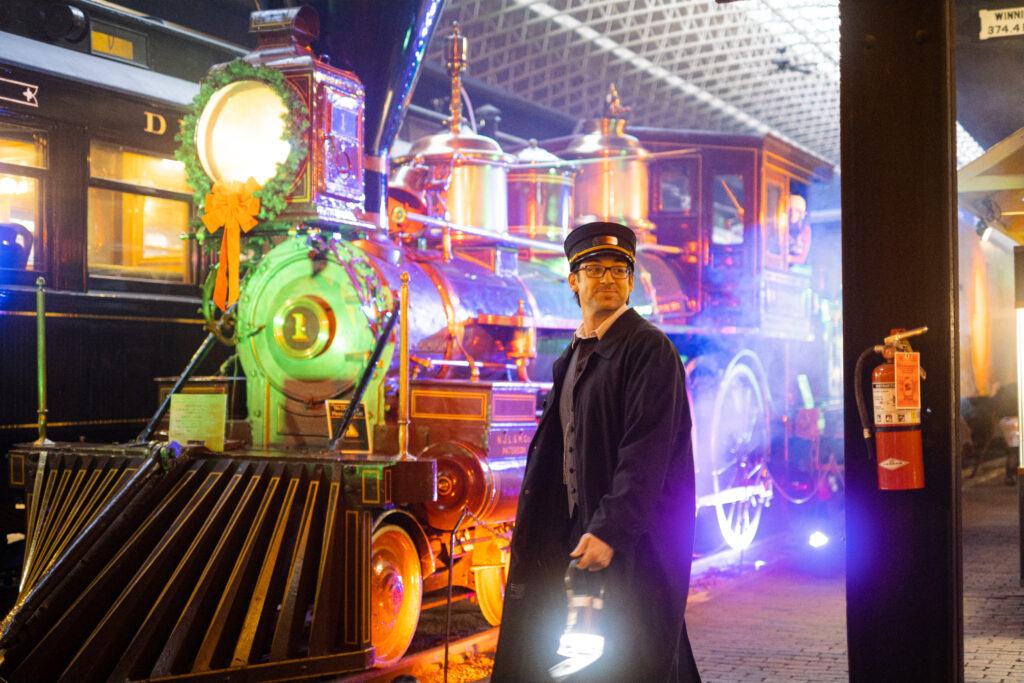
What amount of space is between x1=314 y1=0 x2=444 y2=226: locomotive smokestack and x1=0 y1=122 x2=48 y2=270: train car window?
233 cm

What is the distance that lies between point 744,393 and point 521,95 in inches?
224

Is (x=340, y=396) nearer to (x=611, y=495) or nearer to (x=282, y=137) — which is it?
(x=282, y=137)

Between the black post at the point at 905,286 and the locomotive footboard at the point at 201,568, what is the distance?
246 cm

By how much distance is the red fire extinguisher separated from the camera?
3049 mm

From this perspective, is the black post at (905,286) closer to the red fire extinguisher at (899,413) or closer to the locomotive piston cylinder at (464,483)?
the red fire extinguisher at (899,413)

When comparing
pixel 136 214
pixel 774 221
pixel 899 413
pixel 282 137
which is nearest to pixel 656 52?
pixel 774 221

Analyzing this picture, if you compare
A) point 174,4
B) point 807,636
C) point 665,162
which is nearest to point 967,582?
point 807,636

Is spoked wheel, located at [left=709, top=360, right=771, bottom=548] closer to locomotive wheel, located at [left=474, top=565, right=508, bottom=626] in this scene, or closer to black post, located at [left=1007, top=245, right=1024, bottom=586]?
black post, located at [left=1007, top=245, right=1024, bottom=586]

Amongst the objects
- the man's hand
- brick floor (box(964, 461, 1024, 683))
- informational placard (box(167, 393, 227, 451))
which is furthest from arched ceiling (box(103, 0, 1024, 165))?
the man's hand

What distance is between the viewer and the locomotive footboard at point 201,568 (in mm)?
4406

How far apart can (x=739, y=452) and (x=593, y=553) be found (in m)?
6.64

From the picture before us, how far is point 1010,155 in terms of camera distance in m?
5.89

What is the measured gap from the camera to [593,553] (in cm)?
275

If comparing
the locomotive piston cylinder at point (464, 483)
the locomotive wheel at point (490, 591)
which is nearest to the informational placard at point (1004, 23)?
the locomotive piston cylinder at point (464, 483)
